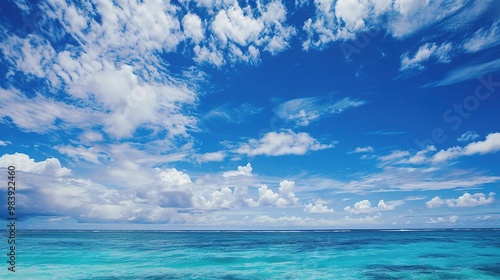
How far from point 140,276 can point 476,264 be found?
37.6m

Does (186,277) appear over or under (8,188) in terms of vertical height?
under

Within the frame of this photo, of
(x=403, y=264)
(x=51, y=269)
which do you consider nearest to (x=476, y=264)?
(x=403, y=264)

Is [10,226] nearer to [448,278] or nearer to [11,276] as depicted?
[11,276]

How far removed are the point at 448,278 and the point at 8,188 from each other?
117ft

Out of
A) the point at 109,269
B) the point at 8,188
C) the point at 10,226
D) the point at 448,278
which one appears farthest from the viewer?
the point at 109,269

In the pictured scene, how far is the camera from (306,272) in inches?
1100

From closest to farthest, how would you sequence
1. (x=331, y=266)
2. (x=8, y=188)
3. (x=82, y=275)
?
(x=8, y=188) < (x=82, y=275) < (x=331, y=266)

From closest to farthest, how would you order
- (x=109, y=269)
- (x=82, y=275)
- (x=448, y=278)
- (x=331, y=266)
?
(x=448, y=278) < (x=82, y=275) < (x=109, y=269) < (x=331, y=266)

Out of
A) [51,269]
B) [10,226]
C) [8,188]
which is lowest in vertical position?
[51,269]

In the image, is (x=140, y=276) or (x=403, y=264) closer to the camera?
(x=140, y=276)

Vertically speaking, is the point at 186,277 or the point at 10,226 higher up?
the point at 10,226

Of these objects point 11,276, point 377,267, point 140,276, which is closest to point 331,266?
point 377,267

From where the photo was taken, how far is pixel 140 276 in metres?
25.5

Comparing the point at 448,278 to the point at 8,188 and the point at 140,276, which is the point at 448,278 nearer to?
the point at 140,276
